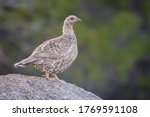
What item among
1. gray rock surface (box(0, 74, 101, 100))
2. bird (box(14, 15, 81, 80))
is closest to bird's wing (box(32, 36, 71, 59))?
bird (box(14, 15, 81, 80))

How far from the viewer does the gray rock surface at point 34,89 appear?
990cm

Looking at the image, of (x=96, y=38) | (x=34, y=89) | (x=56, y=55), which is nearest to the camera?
(x=56, y=55)

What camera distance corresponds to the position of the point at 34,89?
998 cm

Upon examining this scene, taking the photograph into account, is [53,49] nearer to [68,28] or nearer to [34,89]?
[68,28]

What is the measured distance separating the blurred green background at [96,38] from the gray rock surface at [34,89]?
23.7 feet

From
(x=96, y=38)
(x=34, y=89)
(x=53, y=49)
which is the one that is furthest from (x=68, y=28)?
(x=96, y=38)

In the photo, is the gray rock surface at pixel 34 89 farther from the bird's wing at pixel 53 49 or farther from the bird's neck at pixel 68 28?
the bird's neck at pixel 68 28

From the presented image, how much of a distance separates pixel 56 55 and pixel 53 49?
60mm

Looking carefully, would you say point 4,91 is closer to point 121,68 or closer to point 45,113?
point 45,113

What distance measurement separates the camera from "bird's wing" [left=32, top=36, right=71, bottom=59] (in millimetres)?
9711

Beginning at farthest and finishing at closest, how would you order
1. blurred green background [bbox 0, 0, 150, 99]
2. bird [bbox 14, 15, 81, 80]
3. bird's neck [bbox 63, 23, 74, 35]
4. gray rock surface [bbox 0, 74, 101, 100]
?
blurred green background [bbox 0, 0, 150, 99] < gray rock surface [bbox 0, 74, 101, 100] < bird's neck [bbox 63, 23, 74, 35] < bird [bbox 14, 15, 81, 80]

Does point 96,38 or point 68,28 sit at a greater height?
point 96,38

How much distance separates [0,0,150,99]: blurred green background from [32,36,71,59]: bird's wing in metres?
7.53

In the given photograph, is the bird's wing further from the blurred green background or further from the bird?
the blurred green background
